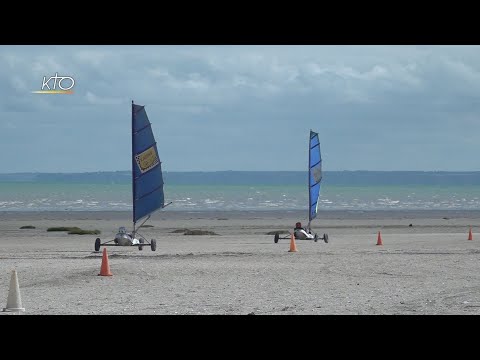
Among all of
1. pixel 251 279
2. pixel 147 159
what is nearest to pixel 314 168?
pixel 147 159

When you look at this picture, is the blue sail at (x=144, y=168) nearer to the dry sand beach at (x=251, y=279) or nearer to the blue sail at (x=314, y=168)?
the dry sand beach at (x=251, y=279)

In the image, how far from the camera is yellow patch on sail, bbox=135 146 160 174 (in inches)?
1159

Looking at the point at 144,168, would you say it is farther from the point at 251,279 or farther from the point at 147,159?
the point at 251,279

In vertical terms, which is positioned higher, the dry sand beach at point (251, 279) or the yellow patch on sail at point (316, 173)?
the yellow patch on sail at point (316, 173)

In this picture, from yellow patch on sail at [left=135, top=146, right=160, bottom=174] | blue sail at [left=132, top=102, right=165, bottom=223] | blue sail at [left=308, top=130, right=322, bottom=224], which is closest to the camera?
blue sail at [left=132, top=102, right=165, bottom=223]

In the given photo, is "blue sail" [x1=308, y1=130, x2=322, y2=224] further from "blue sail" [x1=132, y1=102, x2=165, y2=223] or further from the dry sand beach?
"blue sail" [x1=132, y1=102, x2=165, y2=223]

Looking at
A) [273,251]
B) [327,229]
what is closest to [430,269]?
[273,251]

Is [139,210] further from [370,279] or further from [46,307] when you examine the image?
[46,307]

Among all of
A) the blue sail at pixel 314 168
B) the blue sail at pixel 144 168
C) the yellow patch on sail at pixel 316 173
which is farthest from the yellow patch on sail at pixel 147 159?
the yellow patch on sail at pixel 316 173

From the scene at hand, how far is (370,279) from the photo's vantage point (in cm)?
1930

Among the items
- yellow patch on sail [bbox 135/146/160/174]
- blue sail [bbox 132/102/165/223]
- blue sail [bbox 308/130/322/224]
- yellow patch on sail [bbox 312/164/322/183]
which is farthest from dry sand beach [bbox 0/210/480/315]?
yellow patch on sail [bbox 312/164/322/183]

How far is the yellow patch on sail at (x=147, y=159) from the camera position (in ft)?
96.6
